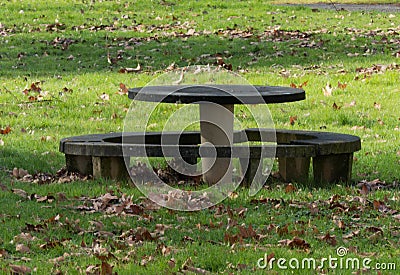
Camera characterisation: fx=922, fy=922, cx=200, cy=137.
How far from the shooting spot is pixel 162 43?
58.0 feet

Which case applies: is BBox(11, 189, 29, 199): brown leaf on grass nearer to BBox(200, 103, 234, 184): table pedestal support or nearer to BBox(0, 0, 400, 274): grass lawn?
BBox(0, 0, 400, 274): grass lawn

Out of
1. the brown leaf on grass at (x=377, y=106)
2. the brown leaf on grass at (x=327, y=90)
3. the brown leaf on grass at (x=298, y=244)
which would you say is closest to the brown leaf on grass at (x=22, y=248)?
the brown leaf on grass at (x=298, y=244)

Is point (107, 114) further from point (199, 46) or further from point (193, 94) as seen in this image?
point (199, 46)

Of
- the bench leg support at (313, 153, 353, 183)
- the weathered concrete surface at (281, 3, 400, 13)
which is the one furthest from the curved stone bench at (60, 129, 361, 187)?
the weathered concrete surface at (281, 3, 400, 13)

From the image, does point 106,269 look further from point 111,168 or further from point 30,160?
point 30,160

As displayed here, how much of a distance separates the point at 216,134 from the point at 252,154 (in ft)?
2.39

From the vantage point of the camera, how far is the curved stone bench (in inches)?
301

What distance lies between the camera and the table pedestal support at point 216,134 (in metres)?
7.95

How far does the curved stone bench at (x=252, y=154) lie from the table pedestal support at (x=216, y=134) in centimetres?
24

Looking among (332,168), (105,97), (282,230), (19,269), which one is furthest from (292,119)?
(19,269)

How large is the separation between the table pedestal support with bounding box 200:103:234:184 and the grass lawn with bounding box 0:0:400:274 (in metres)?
0.44

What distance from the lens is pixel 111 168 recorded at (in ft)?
25.9

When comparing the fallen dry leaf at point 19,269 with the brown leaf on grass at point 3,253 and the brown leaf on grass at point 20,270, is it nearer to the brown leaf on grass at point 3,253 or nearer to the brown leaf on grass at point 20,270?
the brown leaf on grass at point 20,270
